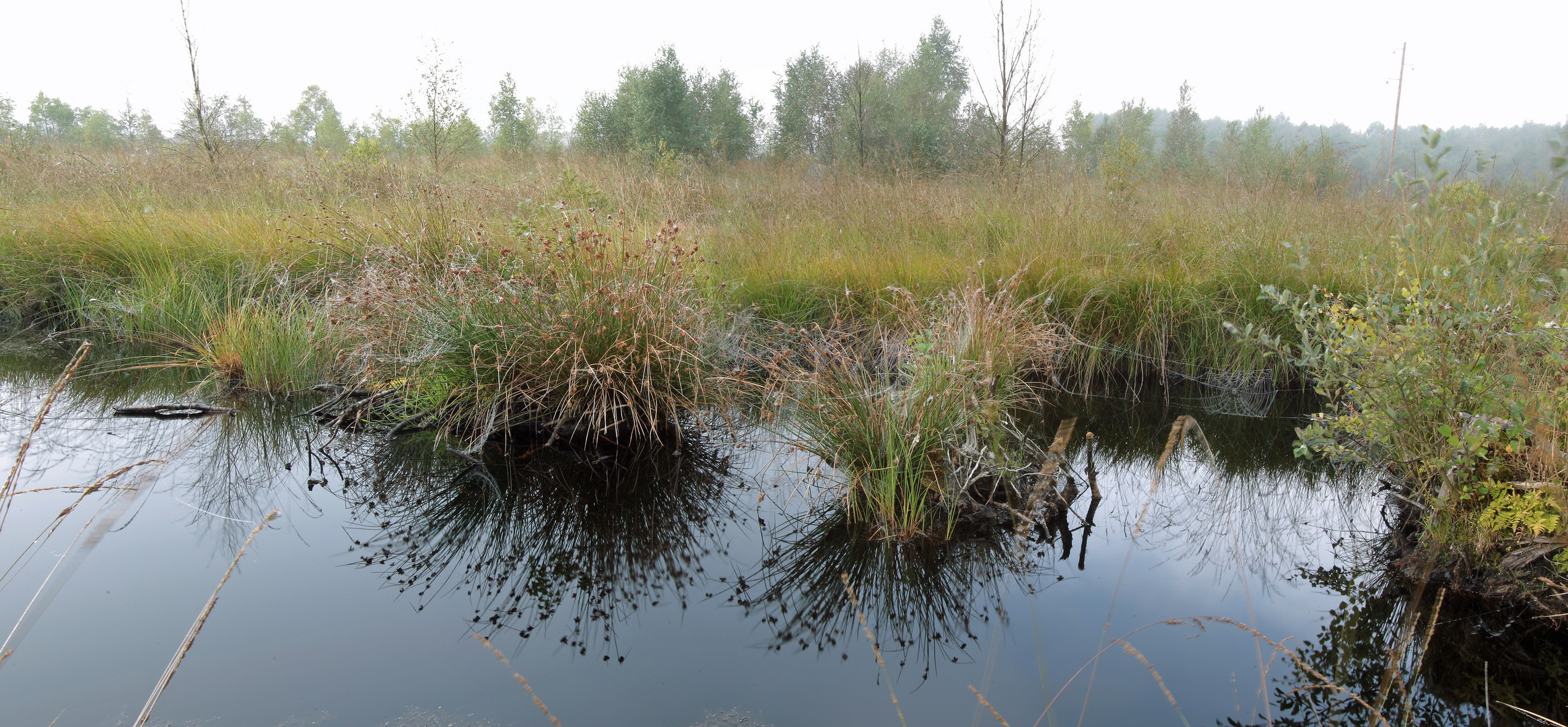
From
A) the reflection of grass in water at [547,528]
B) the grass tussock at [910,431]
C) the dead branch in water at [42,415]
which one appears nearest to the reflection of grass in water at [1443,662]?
the grass tussock at [910,431]

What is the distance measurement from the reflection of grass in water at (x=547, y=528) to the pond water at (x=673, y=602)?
13mm

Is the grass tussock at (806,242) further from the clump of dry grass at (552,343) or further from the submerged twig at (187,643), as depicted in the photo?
the submerged twig at (187,643)

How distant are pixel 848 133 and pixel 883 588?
15.0 meters

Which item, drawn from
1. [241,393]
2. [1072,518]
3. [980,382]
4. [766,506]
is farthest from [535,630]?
[241,393]

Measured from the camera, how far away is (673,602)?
7.55 feet

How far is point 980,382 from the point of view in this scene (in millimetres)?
2811

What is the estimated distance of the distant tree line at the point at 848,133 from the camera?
21.3 feet

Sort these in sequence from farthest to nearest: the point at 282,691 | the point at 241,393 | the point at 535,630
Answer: the point at 241,393 < the point at 535,630 < the point at 282,691

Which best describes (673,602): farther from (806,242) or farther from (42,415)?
(806,242)

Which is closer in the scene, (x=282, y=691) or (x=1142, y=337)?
(x=282, y=691)

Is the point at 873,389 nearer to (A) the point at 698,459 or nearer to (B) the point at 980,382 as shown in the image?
(B) the point at 980,382

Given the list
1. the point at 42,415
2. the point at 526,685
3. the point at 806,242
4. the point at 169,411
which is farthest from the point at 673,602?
the point at 806,242

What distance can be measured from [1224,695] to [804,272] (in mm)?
3747

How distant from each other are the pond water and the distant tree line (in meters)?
1.32
